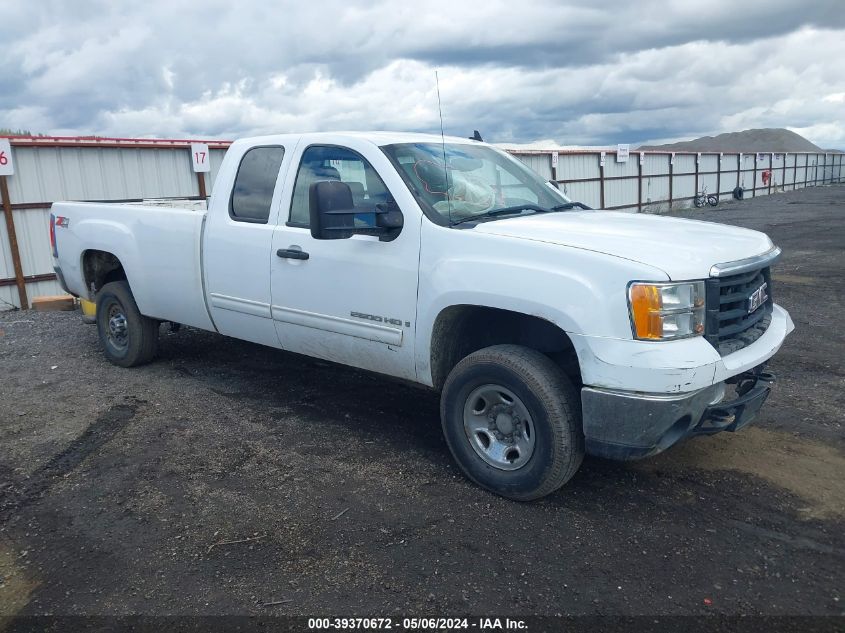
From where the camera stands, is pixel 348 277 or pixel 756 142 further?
pixel 756 142

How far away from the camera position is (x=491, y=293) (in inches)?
151

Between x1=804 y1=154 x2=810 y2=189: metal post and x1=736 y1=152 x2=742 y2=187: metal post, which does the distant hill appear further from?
x1=736 y1=152 x2=742 y2=187: metal post

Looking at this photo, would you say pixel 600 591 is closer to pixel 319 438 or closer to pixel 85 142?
pixel 319 438

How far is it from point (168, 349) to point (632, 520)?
5491 mm

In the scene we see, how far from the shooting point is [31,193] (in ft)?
39.3

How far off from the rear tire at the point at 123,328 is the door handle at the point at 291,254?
2.41 meters

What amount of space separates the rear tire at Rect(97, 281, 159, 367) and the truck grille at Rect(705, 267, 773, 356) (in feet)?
16.6

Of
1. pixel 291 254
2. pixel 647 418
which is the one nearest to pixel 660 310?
pixel 647 418

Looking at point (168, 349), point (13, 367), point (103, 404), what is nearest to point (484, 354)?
point (103, 404)

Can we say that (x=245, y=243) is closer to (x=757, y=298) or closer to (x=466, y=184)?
(x=466, y=184)

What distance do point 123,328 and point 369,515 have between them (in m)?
4.14

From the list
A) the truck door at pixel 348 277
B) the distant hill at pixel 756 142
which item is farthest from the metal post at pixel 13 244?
the distant hill at pixel 756 142

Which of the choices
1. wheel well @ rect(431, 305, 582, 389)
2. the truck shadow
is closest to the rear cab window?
the truck shadow

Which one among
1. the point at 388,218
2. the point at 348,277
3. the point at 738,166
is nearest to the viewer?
the point at 388,218
